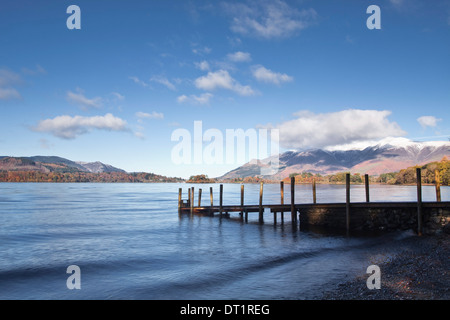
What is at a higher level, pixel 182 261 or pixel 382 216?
pixel 382 216

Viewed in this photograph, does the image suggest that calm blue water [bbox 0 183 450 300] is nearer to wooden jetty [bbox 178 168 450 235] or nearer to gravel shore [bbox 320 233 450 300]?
gravel shore [bbox 320 233 450 300]

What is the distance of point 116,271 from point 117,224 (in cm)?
2024

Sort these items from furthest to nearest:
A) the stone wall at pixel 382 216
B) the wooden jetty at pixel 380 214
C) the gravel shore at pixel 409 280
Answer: the wooden jetty at pixel 380 214 < the stone wall at pixel 382 216 < the gravel shore at pixel 409 280

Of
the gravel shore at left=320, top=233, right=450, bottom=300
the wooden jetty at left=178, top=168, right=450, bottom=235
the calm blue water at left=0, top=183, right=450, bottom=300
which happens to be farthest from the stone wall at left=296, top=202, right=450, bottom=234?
the gravel shore at left=320, top=233, right=450, bottom=300

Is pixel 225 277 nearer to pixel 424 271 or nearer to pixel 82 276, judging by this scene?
pixel 82 276

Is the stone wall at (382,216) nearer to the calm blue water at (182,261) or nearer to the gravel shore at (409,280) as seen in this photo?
the calm blue water at (182,261)

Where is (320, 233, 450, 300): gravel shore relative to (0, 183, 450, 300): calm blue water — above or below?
above

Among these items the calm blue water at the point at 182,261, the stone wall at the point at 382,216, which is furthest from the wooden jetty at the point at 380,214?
the calm blue water at the point at 182,261

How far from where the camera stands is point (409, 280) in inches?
440

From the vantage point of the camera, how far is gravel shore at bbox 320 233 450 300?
9.70 meters

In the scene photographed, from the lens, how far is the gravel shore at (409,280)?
9.70m

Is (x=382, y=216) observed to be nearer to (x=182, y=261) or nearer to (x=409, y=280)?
(x=409, y=280)

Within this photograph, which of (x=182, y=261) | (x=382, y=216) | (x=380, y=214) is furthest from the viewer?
(x=380, y=214)

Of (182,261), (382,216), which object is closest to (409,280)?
(182,261)
